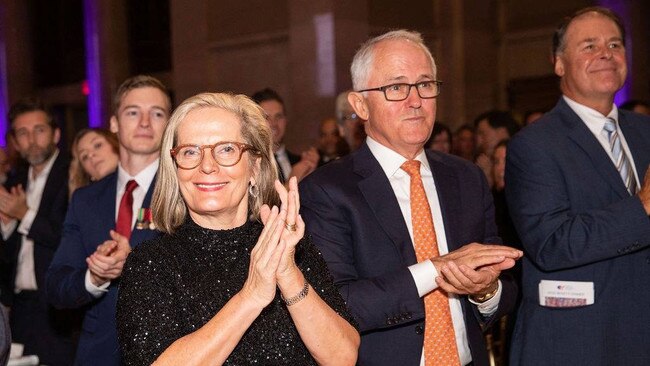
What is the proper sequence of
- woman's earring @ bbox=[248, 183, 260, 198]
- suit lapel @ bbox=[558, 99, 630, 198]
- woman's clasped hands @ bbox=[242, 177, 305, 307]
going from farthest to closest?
suit lapel @ bbox=[558, 99, 630, 198]
woman's earring @ bbox=[248, 183, 260, 198]
woman's clasped hands @ bbox=[242, 177, 305, 307]

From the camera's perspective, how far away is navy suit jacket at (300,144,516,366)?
8.41ft

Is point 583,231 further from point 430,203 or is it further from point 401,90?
point 401,90

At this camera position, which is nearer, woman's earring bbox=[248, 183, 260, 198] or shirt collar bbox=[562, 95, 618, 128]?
woman's earring bbox=[248, 183, 260, 198]

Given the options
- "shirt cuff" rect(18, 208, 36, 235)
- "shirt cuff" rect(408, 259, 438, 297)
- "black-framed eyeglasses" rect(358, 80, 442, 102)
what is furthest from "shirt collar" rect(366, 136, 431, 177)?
"shirt cuff" rect(18, 208, 36, 235)

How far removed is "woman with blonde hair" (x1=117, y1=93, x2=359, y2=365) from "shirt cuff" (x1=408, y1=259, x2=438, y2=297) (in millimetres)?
350

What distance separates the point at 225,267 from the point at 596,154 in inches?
62.8

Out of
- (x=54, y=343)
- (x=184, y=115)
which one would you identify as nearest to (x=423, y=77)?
(x=184, y=115)

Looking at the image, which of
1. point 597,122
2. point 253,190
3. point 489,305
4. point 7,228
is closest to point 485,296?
point 489,305

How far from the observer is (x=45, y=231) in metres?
4.75

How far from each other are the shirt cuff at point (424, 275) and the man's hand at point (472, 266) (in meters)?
0.02

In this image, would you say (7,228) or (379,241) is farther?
(7,228)

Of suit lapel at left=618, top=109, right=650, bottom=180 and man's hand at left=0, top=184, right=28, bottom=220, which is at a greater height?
suit lapel at left=618, top=109, right=650, bottom=180

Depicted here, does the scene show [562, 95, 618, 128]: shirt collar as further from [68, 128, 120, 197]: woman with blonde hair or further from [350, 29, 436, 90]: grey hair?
[68, 128, 120, 197]: woman with blonde hair

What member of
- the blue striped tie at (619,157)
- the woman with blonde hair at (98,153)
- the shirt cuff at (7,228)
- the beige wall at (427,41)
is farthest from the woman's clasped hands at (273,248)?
the beige wall at (427,41)
